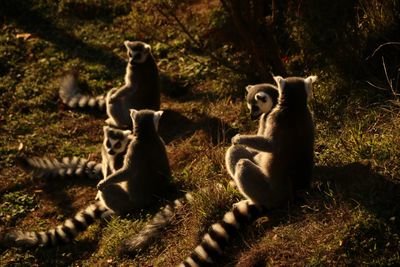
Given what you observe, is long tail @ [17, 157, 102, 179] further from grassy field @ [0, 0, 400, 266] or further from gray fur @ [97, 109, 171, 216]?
gray fur @ [97, 109, 171, 216]

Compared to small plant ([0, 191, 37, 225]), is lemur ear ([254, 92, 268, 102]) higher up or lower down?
higher up

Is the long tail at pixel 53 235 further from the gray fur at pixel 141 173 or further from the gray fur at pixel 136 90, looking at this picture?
the gray fur at pixel 136 90

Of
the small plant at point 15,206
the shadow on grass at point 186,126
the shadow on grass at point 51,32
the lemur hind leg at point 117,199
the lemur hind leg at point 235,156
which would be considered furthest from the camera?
the shadow on grass at point 51,32

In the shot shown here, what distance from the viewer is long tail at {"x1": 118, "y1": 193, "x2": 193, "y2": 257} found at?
6973mm

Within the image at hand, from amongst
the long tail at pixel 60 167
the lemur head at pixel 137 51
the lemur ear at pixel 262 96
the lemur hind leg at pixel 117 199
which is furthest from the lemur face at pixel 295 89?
the lemur head at pixel 137 51

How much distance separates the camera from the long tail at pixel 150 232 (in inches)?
275

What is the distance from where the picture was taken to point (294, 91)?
6398 millimetres

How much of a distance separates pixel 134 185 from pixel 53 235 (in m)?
1.08

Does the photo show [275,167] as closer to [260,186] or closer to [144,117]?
[260,186]

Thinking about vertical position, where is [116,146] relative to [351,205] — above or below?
above

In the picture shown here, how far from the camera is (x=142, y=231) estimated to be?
278 inches

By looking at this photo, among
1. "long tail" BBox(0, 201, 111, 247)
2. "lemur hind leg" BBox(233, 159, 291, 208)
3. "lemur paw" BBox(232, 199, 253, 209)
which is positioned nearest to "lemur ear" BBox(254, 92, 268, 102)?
"lemur hind leg" BBox(233, 159, 291, 208)

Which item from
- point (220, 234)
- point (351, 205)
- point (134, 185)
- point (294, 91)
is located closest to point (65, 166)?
point (134, 185)

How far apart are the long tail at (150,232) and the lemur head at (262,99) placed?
1115 mm
